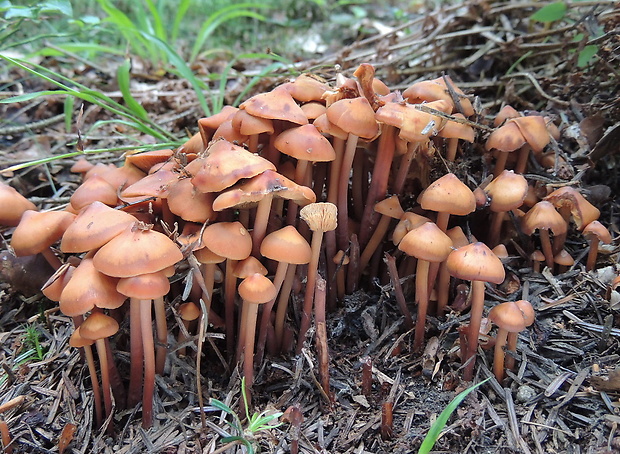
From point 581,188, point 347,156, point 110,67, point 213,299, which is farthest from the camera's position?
point 110,67

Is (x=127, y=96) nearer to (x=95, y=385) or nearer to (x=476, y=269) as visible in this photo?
(x=95, y=385)

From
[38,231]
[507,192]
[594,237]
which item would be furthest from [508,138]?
[38,231]

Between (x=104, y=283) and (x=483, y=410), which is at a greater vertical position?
(x=104, y=283)

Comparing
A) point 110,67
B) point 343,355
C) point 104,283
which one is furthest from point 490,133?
point 110,67

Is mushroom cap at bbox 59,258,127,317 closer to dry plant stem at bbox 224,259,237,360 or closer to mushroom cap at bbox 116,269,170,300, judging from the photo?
mushroom cap at bbox 116,269,170,300

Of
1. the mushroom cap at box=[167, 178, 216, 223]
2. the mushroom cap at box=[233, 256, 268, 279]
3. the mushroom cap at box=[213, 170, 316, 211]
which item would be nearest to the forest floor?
the mushroom cap at box=[233, 256, 268, 279]

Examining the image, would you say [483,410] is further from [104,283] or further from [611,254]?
[104,283]
